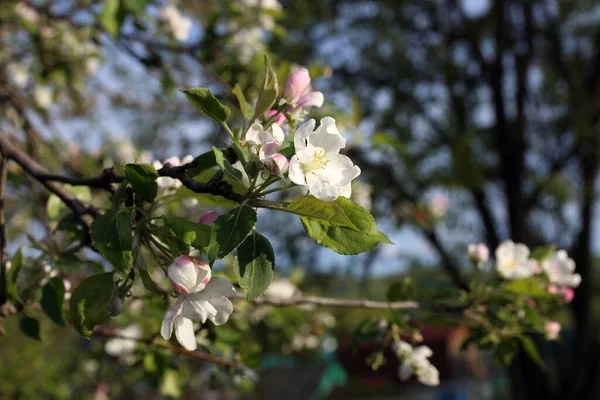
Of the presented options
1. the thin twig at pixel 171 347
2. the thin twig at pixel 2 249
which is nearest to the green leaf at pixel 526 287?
the thin twig at pixel 171 347

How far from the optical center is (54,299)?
103 cm

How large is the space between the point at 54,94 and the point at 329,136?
2.15 m

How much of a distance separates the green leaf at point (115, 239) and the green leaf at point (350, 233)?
22cm

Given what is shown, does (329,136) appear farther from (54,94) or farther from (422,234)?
(422,234)

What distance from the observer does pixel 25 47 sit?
8.91ft

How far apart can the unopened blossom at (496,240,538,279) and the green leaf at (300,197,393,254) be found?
0.71 m

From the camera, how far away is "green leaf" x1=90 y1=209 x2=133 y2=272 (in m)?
0.69

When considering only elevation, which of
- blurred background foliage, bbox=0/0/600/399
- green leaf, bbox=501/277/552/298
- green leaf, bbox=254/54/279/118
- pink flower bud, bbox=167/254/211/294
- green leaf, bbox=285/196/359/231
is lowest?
blurred background foliage, bbox=0/0/600/399

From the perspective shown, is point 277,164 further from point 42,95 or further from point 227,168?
point 42,95

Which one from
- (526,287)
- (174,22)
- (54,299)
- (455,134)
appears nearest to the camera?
(54,299)

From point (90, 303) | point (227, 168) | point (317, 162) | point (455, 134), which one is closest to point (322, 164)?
point (317, 162)

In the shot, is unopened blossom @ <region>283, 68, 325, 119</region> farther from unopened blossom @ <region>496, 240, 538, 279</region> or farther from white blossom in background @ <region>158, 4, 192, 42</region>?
white blossom in background @ <region>158, 4, 192, 42</region>

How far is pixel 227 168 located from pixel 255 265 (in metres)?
0.12

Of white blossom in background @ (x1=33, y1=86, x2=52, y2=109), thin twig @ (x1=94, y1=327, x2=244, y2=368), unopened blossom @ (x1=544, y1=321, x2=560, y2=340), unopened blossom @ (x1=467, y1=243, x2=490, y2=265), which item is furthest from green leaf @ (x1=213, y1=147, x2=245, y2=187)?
white blossom in background @ (x1=33, y1=86, x2=52, y2=109)
